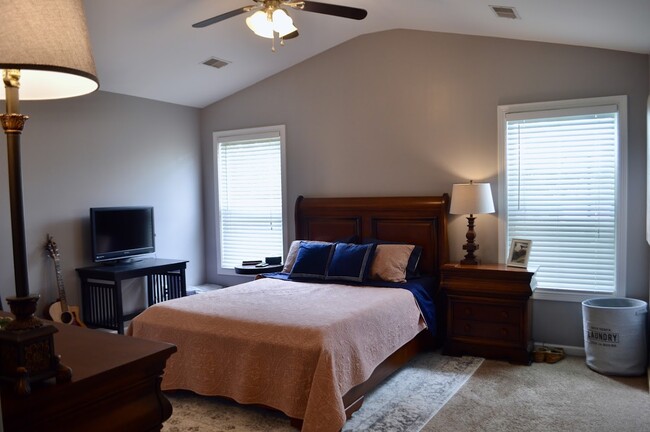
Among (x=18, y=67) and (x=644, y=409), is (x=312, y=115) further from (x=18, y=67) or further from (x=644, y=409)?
(x=18, y=67)

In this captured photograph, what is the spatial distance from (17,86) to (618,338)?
418 cm

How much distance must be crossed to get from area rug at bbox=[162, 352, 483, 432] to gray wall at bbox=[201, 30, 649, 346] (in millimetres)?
1357

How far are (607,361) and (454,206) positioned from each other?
5.65 ft

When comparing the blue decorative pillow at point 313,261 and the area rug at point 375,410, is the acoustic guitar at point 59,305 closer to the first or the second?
the area rug at point 375,410

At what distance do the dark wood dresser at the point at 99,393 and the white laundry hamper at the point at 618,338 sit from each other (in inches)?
145

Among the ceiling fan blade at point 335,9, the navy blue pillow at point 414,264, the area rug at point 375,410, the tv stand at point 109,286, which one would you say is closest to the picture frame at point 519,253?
the navy blue pillow at point 414,264

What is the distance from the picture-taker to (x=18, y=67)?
99cm

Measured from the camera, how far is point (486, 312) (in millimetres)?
4301

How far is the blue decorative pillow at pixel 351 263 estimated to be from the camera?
452 centimetres

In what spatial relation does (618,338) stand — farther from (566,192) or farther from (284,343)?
(284,343)

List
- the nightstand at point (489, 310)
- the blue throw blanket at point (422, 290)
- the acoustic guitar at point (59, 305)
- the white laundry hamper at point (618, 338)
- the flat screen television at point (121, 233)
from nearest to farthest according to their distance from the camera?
the white laundry hamper at point (618, 338), the nightstand at point (489, 310), the blue throw blanket at point (422, 290), the acoustic guitar at point (59, 305), the flat screen television at point (121, 233)

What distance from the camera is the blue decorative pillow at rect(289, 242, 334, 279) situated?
471 cm

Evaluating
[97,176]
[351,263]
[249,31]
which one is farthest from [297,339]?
[97,176]

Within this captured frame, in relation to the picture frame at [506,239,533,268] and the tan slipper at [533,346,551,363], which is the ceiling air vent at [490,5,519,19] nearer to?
the picture frame at [506,239,533,268]
